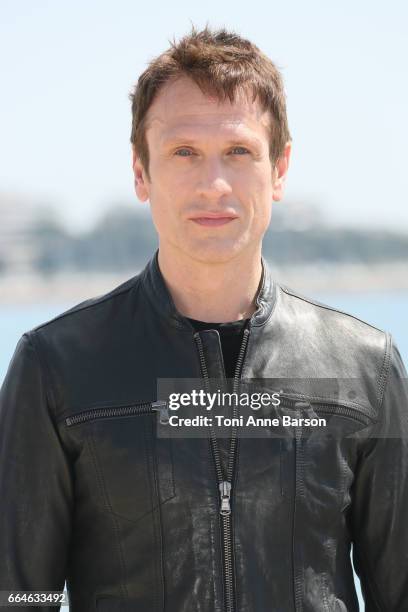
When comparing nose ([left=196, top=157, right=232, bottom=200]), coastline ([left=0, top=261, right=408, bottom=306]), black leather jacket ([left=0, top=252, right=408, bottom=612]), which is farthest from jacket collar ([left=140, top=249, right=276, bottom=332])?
coastline ([left=0, top=261, right=408, bottom=306])

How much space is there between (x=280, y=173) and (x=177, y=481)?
30.4 inches

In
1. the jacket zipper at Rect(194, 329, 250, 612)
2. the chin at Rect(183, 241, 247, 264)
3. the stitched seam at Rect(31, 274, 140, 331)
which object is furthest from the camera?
the stitched seam at Rect(31, 274, 140, 331)

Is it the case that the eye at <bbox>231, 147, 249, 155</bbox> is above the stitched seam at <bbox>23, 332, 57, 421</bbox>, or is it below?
above

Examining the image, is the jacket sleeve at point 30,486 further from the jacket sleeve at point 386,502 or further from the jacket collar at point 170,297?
the jacket sleeve at point 386,502

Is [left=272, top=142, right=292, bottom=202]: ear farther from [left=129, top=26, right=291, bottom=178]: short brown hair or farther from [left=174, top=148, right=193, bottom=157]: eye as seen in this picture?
[left=174, top=148, right=193, bottom=157]: eye

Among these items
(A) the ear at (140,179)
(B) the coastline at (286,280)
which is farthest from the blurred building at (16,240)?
(A) the ear at (140,179)

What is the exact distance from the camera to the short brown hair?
2301mm

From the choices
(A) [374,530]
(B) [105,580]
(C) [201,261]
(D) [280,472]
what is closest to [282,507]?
(D) [280,472]

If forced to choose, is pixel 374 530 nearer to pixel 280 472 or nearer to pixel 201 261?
pixel 280 472

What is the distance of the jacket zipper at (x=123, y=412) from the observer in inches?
86.2

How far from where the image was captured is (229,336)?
2318 mm

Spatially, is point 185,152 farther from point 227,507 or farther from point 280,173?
point 227,507

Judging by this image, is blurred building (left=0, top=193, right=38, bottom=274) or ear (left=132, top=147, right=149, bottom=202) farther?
blurred building (left=0, top=193, right=38, bottom=274)

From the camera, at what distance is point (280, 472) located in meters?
2.19
